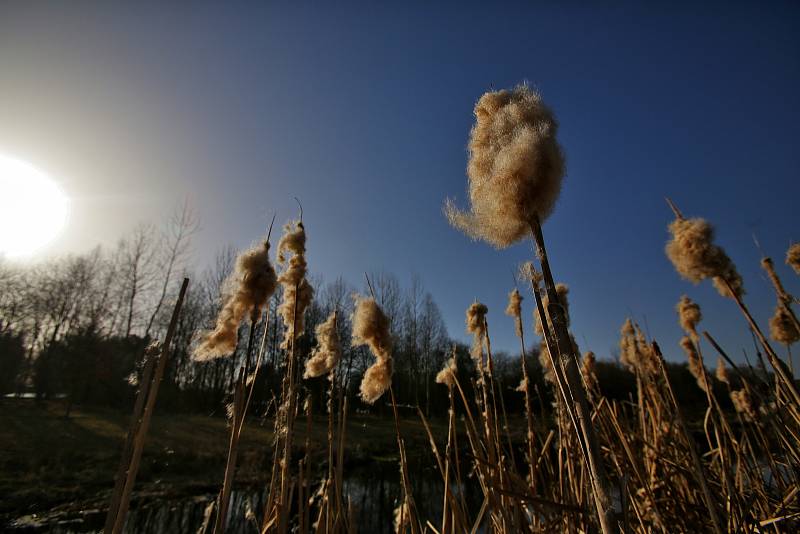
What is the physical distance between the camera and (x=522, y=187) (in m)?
1.17

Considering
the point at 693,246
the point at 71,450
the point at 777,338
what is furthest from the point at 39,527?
the point at 777,338

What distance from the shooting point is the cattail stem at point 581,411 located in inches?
31.4

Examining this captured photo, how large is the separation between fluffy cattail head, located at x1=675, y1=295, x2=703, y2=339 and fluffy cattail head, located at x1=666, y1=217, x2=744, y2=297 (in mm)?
1149

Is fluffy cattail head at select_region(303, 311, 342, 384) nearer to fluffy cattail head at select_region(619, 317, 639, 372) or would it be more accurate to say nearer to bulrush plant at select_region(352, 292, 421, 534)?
bulrush plant at select_region(352, 292, 421, 534)

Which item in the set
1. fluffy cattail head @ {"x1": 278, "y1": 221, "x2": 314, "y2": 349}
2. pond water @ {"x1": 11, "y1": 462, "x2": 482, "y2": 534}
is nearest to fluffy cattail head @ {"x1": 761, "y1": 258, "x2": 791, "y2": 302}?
fluffy cattail head @ {"x1": 278, "y1": 221, "x2": 314, "y2": 349}

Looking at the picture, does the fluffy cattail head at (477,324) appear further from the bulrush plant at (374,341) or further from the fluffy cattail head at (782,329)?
the fluffy cattail head at (782,329)

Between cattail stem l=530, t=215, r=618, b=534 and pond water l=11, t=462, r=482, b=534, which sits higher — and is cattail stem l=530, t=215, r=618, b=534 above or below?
above

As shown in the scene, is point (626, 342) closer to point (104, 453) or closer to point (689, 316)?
point (689, 316)

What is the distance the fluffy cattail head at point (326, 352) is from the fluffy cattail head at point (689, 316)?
3836 millimetres

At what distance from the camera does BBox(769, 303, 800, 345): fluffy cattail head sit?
4.21 metres

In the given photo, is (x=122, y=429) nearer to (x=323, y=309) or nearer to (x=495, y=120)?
(x=323, y=309)

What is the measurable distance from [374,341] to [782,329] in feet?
15.7

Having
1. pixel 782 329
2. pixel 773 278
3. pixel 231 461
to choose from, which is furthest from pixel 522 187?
pixel 782 329

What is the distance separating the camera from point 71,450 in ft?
39.3
